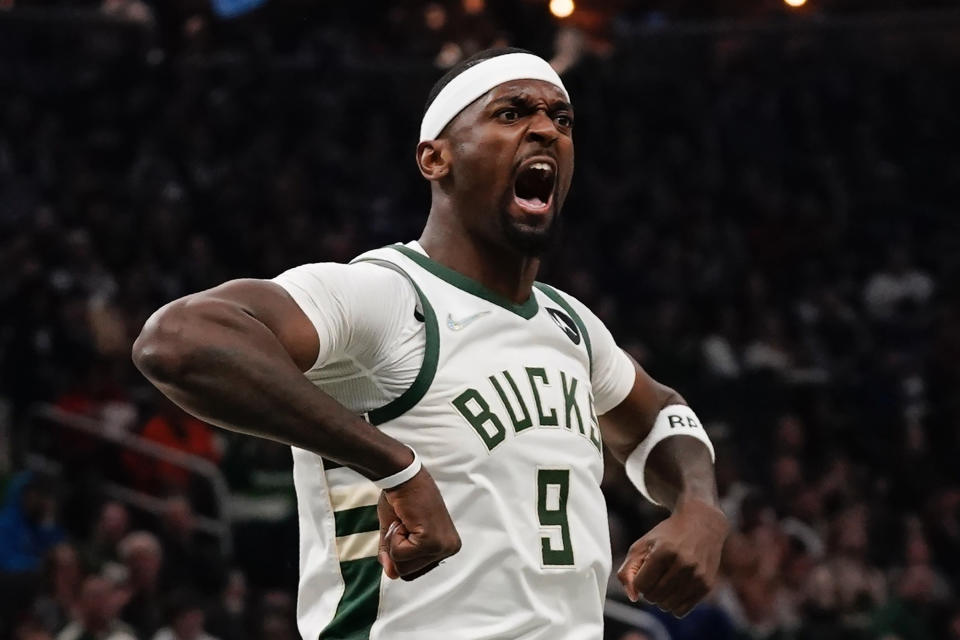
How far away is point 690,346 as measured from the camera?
465 inches

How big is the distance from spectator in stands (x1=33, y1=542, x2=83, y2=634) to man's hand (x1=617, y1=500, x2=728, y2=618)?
5.27 metres

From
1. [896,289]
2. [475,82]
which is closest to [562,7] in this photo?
[896,289]

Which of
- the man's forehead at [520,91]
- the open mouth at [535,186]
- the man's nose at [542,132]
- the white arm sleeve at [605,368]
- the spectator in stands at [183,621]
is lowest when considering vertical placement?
the spectator in stands at [183,621]

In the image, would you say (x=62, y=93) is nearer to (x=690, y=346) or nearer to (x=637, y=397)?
(x=690, y=346)

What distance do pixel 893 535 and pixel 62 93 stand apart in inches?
338

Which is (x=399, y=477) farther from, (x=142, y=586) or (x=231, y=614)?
(x=231, y=614)

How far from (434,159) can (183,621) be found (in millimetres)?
4844

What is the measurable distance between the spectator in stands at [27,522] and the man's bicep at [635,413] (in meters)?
5.69

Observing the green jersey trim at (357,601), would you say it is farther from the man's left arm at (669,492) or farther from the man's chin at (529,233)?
the man's chin at (529,233)

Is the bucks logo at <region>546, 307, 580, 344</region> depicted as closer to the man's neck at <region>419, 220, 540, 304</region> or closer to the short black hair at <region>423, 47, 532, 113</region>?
the man's neck at <region>419, 220, 540, 304</region>

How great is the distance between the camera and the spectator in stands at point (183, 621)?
7816 millimetres


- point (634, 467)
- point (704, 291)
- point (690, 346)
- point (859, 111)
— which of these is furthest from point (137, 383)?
point (859, 111)

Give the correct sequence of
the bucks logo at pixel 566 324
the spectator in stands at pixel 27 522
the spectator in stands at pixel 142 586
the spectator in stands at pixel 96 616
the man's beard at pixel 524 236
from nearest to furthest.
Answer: the man's beard at pixel 524 236 → the bucks logo at pixel 566 324 → the spectator in stands at pixel 96 616 → the spectator in stands at pixel 142 586 → the spectator in stands at pixel 27 522

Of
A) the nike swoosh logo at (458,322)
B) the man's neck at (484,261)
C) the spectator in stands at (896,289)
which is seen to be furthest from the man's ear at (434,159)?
the spectator in stands at (896,289)
